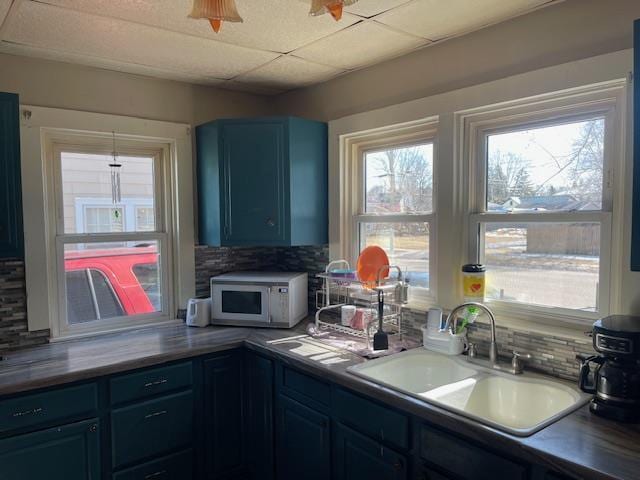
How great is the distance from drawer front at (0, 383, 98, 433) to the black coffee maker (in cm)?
192

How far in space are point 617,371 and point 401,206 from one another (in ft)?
4.44

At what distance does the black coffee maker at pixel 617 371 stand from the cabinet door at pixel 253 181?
165 centimetres

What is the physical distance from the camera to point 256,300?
2674mm

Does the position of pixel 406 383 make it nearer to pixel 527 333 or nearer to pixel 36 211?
pixel 527 333

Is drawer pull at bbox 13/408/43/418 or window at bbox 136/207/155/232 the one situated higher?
window at bbox 136/207/155/232

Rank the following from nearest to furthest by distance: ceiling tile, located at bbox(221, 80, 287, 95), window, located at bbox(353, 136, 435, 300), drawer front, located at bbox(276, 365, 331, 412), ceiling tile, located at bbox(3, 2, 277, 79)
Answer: ceiling tile, located at bbox(3, 2, 277, 79), drawer front, located at bbox(276, 365, 331, 412), window, located at bbox(353, 136, 435, 300), ceiling tile, located at bbox(221, 80, 287, 95)

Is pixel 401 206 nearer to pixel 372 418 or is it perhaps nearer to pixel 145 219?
pixel 372 418

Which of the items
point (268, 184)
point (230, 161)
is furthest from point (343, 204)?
point (230, 161)

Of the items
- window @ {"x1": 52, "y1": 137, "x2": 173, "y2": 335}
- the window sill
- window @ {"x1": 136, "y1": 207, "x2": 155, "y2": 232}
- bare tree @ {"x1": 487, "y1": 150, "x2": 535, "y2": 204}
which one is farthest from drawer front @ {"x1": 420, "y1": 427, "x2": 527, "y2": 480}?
window @ {"x1": 136, "y1": 207, "x2": 155, "y2": 232}

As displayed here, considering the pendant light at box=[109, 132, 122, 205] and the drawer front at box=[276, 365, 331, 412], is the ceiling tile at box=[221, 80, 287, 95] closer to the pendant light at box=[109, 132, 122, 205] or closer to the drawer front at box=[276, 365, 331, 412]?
the pendant light at box=[109, 132, 122, 205]

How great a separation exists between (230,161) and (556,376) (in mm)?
1894

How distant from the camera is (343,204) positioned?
9.15 ft

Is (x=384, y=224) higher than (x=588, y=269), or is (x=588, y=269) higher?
(x=384, y=224)

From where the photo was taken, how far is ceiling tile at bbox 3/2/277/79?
6.13 ft
